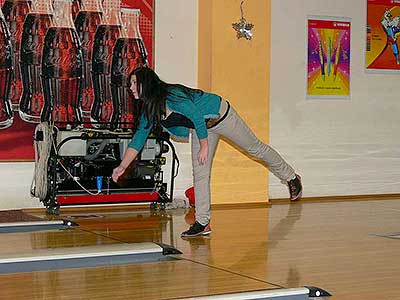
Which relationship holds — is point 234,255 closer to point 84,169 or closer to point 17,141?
point 84,169

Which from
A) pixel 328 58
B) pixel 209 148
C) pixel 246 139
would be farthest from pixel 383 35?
pixel 209 148

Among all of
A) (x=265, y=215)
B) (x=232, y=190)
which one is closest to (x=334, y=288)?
(x=265, y=215)

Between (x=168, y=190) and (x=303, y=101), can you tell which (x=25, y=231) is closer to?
(x=168, y=190)

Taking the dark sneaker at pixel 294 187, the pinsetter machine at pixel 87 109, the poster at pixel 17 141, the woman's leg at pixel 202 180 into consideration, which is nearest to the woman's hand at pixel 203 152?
the woman's leg at pixel 202 180

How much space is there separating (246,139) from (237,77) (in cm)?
244

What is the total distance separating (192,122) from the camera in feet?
18.3

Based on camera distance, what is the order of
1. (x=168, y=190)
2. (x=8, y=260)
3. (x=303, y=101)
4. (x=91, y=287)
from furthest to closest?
(x=303, y=101) < (x=168, y=190) < (x=8, y=260) < (x=91, y=287)

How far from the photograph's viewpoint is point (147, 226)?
670cm

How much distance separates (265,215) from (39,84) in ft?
8.31

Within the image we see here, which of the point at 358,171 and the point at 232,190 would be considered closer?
the point at 232,190

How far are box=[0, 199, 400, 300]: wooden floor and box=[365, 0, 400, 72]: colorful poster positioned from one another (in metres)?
2.29

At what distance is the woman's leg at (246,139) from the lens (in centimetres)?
590

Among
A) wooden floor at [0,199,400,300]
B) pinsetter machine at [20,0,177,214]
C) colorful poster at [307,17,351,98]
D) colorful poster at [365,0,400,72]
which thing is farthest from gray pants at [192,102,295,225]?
colorful poster at [365,0,400,72]

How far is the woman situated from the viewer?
18.1 feet
